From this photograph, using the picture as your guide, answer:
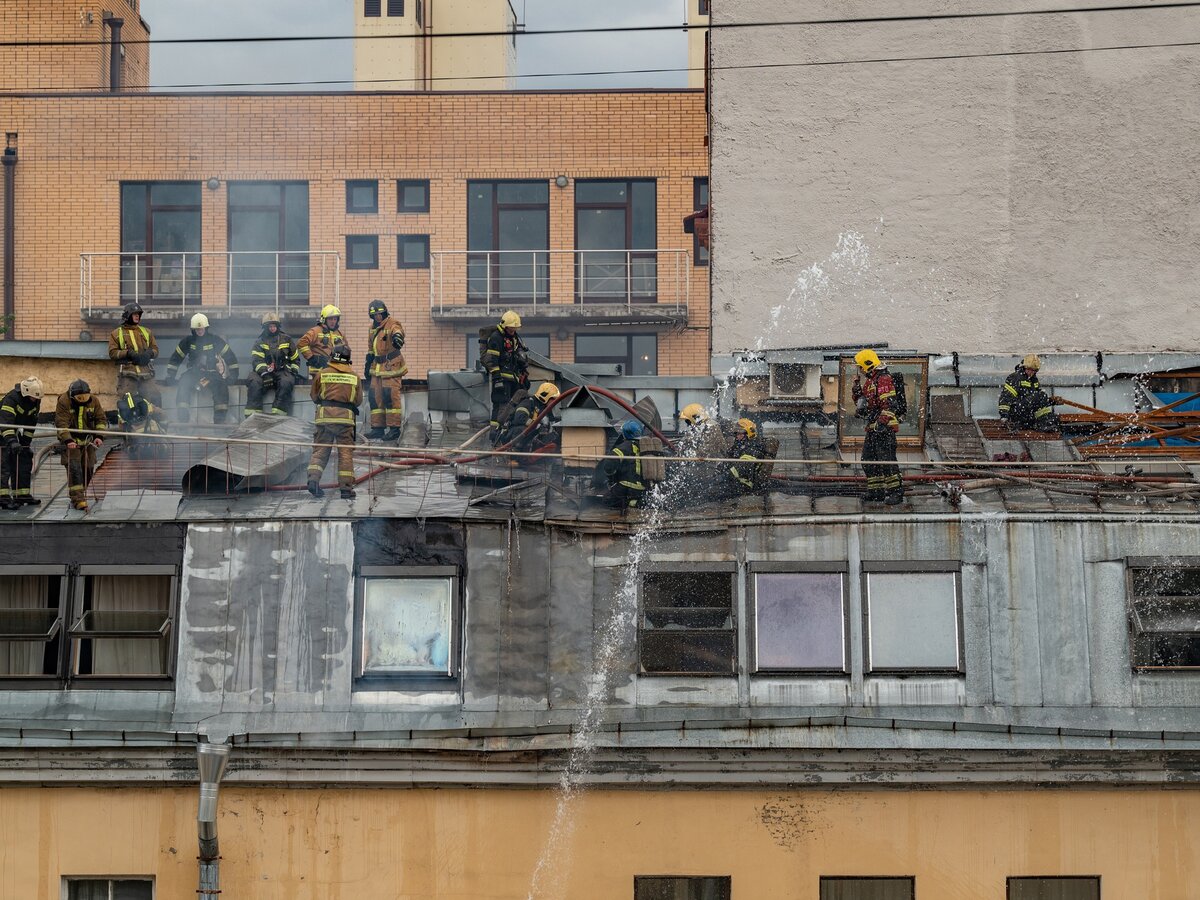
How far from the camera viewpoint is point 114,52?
118 feet

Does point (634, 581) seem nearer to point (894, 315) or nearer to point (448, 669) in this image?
point (448, 669)

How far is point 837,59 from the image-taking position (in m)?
23.7

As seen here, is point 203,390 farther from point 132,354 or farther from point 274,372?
point 132,354

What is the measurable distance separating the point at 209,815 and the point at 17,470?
4.32 meters

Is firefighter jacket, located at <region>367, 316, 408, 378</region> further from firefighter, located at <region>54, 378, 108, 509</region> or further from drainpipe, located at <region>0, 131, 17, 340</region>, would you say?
drainpipe, located at <region>0, 131, 17, 340</region>

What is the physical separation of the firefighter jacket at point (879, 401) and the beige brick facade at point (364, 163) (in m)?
14.2

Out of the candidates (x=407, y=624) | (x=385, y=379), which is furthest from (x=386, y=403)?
(x=407, y=624)

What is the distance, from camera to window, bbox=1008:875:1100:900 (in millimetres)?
16297

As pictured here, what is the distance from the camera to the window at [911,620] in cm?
1661

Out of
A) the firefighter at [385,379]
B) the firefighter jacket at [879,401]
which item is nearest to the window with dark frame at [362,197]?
the firefighter at [385,379]

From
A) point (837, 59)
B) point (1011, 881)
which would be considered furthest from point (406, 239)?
point (1011, 881)

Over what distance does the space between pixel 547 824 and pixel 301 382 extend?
28.3ft

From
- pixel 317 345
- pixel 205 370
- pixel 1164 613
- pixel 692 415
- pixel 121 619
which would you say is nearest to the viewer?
pixel 1164 613

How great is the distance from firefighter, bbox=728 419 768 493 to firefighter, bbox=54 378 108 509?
21.3ft
